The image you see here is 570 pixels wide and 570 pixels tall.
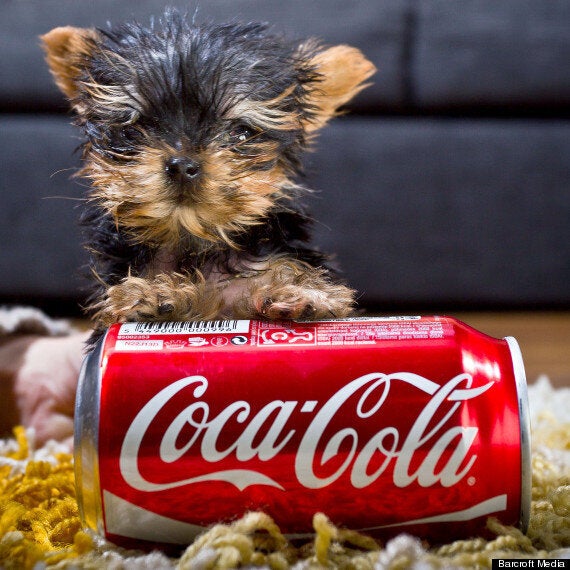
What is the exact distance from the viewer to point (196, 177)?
985 millimetres

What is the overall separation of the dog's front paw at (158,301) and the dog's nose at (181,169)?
0.47ft

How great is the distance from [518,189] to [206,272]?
4.22 feet

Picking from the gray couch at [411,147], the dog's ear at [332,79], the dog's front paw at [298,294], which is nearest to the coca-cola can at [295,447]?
the dog's front paw at [298,294]

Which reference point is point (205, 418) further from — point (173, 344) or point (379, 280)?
point (379, 280)

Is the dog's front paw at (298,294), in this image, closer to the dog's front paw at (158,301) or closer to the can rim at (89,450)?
the dog's front paw at (158,301)

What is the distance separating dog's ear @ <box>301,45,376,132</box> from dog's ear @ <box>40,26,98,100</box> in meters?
0.37

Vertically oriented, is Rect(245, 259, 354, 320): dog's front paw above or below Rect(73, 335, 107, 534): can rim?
above

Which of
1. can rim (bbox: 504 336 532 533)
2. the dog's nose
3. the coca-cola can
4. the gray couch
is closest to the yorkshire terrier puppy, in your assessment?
the dog's nose

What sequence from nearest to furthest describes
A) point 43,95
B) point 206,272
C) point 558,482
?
point 558,482
point 206,272
point 43,95

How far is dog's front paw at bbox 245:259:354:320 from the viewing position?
92cm

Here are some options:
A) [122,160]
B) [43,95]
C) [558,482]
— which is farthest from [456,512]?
[43,95]

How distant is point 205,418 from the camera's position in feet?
2.59

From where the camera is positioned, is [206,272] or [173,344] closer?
[173,344]

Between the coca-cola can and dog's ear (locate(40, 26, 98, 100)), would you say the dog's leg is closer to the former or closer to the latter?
the coca-cola can
